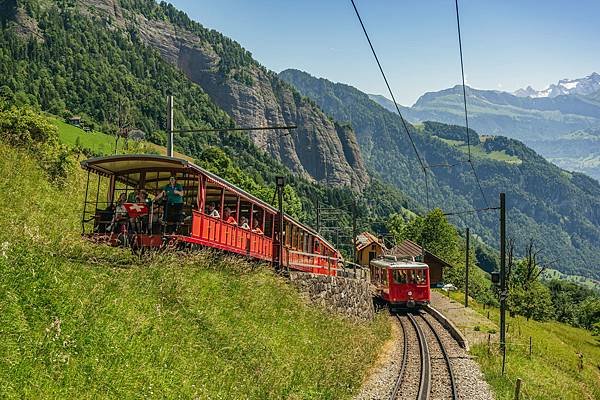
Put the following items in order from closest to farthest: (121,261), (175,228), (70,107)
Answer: (121,261)
(175,228)
(70,107)

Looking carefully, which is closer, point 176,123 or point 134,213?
point 134,213

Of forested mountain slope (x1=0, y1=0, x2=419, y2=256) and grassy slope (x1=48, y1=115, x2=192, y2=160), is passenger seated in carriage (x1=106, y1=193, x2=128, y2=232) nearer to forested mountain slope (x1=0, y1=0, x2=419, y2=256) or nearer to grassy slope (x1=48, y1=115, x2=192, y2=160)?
grassy slope (x1=48, y1=115, x2=192, y2=160)

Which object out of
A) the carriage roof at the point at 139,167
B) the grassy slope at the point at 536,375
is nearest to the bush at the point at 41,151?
the carriage roof at the point at 139,167

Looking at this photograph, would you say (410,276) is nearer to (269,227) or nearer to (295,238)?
(295,238)

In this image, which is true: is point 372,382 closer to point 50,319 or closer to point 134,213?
point 134,213

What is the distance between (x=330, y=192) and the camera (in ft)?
632

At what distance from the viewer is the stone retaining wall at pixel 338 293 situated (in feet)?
71.8

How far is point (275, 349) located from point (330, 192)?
17929cm

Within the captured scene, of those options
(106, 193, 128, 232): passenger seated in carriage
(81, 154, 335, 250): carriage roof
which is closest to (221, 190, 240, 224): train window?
(81, 154, 335, 250): carriage roof

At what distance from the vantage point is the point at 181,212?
1628 cm

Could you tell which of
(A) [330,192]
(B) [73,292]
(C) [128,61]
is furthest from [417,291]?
(C) [128,61]

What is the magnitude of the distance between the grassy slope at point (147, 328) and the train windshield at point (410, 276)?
1909 centimetres

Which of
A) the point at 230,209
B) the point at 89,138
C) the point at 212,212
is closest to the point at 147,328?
the point at 212,212

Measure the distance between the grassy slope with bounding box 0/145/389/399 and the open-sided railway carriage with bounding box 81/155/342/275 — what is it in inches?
38.0
